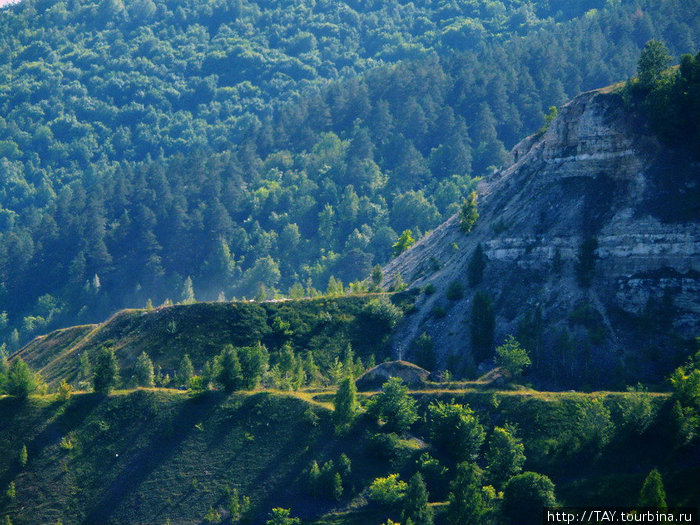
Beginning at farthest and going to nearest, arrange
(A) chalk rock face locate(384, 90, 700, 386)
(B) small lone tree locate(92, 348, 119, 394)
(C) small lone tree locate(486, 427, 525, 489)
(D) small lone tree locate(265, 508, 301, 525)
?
(B) small lone tree locate(92, 348, 119, 394) < (A) chalk rock face locate(384, 90, 700, 386) < (C) small lone tree locate(486, 427, 525, 489) < (D) small lone tree locate(265, 508, 301, 525)

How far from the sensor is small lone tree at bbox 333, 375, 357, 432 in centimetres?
8894

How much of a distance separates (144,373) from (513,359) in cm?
3785

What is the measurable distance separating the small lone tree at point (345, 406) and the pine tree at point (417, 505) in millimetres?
12047

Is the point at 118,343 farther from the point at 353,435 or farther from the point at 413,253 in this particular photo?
the point at 413,253

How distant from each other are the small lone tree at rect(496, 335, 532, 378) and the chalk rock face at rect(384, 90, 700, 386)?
3.02 metres

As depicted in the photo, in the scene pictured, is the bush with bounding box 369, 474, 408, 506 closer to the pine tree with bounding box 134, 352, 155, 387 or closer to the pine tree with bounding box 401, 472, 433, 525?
the pine tree with bounding box 401, 472, 433, 525

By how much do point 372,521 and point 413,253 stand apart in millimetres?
59567

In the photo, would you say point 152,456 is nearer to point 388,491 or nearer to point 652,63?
point 388,491

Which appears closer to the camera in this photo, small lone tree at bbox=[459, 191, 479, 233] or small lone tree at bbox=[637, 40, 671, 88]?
small lone tree at bbox=[637, 40, 671, 88]

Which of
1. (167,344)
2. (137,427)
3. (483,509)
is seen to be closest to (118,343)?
(167,344)

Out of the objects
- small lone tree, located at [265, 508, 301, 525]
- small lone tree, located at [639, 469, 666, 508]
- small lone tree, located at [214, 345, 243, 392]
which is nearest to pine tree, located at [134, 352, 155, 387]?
small lone tree, located at [214, 345, 243, 392]

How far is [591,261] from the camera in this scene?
327 ft

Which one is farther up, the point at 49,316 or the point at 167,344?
the point at 167,344

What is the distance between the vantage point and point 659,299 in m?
94.6
